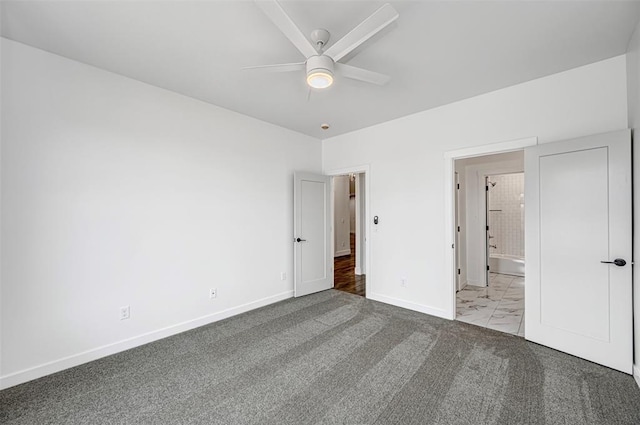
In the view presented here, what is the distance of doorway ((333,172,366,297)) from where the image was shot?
532 centimetres

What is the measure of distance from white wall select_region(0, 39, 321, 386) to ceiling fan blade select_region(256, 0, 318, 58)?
205 cm

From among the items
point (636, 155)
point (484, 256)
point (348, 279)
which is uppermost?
point (636, 155)

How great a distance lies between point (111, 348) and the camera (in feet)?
8.66

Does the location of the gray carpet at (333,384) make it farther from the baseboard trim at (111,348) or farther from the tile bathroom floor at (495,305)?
the tile bathroom floor at (495,305)

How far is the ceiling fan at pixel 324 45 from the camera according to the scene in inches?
59.7

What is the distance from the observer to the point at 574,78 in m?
2.63

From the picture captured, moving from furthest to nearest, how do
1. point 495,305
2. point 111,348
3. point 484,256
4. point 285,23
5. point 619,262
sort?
point 484,256
point 495,305
point 111,348
point 619,262
point 285,23

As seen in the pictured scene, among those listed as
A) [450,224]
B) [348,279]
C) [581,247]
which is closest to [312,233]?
[348,279]

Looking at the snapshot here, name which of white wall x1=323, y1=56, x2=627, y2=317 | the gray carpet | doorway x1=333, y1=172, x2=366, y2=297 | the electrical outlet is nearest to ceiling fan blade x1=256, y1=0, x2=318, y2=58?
white wall x1=323, y1=56, x2=627, y2=317

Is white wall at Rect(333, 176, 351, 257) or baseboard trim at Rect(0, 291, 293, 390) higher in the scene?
white wall at Rect(333, 176, 351, 257)

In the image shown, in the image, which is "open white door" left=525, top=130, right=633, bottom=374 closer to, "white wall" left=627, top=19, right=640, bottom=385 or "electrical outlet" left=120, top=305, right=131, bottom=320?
"white wall" left=627, top=19, right=640, bottom=385

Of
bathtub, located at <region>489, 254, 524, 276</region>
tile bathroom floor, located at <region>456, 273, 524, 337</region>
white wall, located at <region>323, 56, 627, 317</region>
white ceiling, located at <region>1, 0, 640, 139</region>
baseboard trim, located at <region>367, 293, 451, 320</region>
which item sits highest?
white ceiling, located at <region>1, 0, 640, 139</region>

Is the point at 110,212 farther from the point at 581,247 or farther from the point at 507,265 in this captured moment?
the point at 507,265

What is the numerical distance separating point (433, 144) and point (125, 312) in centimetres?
417
